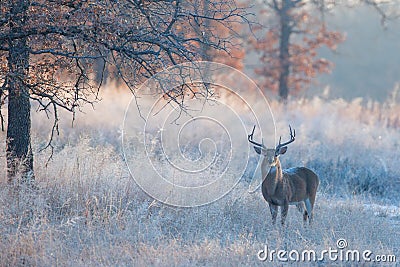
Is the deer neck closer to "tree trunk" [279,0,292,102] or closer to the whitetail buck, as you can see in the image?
the whitetail buck

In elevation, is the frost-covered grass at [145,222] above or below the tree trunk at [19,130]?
below

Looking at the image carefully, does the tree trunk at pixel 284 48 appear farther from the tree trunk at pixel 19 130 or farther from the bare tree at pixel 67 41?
the tree trunk at pixel 19 130

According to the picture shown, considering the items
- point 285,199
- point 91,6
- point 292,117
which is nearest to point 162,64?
point 91,6

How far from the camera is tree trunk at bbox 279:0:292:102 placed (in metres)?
22.4

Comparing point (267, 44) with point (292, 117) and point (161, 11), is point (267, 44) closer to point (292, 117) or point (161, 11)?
point (292, 117)

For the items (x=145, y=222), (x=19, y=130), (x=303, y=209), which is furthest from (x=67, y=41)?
(x=303, y=209)

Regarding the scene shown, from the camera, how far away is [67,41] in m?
8.69

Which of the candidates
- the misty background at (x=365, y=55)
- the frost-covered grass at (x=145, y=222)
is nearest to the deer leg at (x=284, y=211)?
the frost-covered grass at (x=145, y=222)

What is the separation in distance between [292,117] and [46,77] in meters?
11.4

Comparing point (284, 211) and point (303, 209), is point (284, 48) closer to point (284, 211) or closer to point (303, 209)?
point (303, 209)

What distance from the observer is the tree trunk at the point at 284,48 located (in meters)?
22.4

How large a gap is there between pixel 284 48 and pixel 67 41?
15028 millimetres

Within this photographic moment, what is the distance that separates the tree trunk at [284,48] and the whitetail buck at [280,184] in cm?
1266

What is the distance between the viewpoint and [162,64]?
821cm
